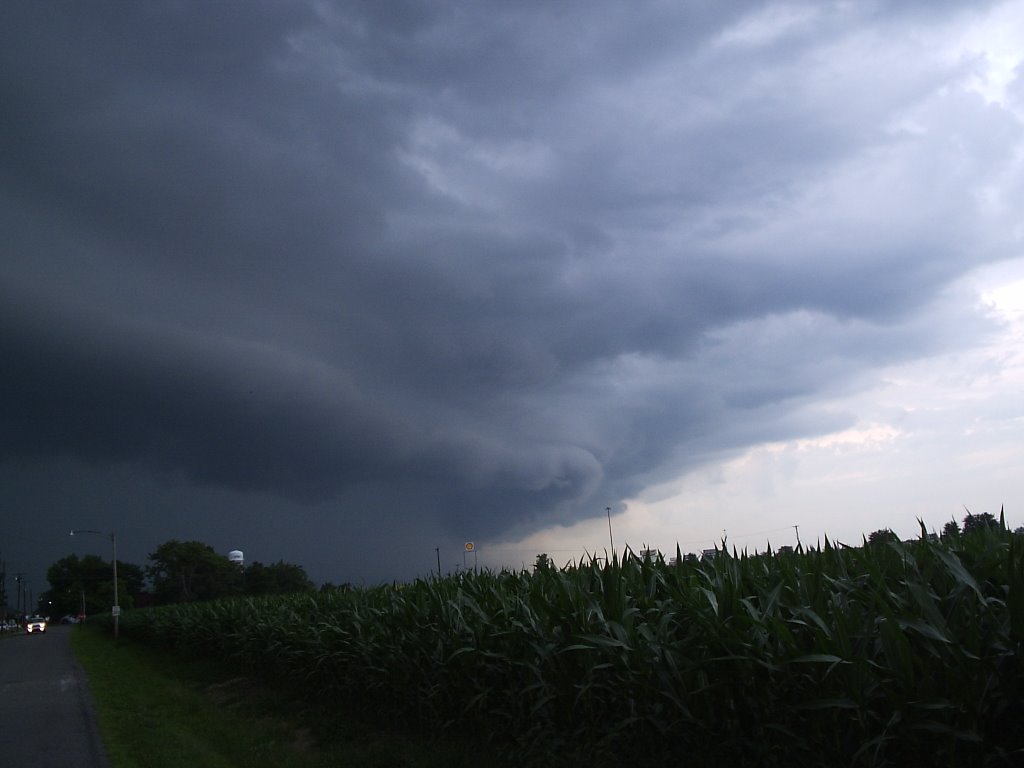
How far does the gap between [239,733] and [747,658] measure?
10.4 metres

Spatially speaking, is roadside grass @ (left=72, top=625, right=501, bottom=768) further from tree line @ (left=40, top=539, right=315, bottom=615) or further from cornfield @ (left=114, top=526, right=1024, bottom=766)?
tree line @ (left=40, top=539, right=315, bottom=615)

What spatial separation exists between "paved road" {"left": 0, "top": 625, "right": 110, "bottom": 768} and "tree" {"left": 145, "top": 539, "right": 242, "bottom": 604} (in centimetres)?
7071

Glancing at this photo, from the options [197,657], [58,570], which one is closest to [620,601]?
[197,657]

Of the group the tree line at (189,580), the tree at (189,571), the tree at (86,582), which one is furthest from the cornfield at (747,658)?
the tree at (86,582)

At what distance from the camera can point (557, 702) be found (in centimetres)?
810

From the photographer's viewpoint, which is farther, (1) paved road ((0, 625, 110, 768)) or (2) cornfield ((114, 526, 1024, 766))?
(1) paved road ((0, 625, 110, 768))

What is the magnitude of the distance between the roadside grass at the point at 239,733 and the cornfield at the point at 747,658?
0.73m

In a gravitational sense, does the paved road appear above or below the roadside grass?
above

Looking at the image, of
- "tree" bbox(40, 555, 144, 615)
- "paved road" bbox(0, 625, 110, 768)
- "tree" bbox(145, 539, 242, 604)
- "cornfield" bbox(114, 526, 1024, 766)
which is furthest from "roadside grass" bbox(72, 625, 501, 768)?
"tree" bbox(40, 555, 144, 615)

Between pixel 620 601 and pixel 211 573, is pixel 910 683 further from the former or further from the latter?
pixel 211 573

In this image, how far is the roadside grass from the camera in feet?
32.8

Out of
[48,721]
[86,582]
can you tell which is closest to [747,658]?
[48,721]

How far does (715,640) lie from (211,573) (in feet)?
332

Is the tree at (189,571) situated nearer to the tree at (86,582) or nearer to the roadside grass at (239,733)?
the tree at (86,582)
